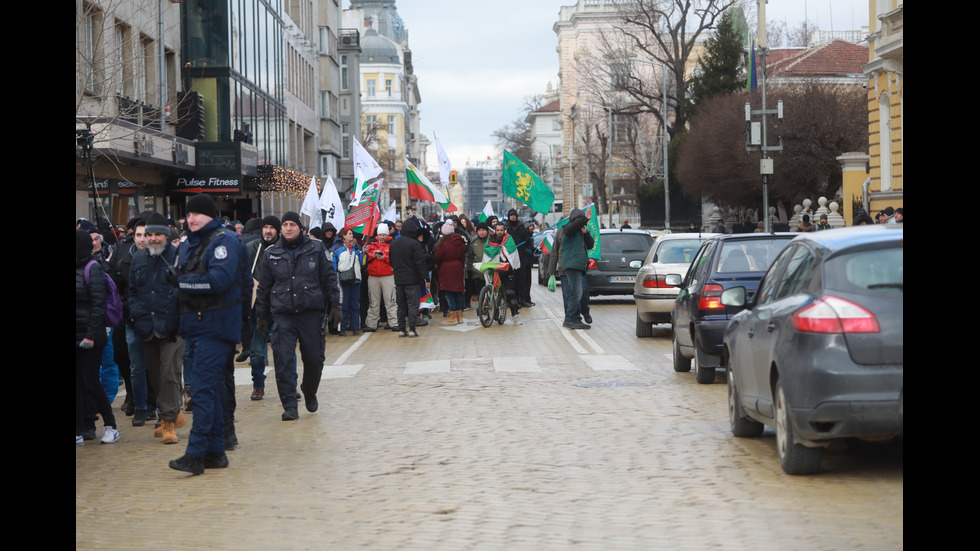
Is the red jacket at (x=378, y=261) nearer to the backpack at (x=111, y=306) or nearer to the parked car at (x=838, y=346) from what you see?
the backpack at (x=111, y=306)

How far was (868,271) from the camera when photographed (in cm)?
743

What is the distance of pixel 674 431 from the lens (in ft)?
33.0

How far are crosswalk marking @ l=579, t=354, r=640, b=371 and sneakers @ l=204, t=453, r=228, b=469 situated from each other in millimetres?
6711

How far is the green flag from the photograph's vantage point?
2553cm

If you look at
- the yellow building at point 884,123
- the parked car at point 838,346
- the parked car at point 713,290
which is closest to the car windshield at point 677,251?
the parked car at point 713,290

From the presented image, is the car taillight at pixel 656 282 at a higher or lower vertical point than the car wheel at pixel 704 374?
higher

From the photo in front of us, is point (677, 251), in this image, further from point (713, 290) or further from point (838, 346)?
point (838, 346)

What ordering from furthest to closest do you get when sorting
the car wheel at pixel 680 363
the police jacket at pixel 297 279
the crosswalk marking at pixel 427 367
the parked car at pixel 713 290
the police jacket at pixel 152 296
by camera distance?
1. the crosswalk marking at pixel 427 367
2. the car wheel at pixel 680 363
3. the parked car at pixel 713 290
4. the police jacket at pixel 297 279
5. the police jacket at pixel 152 296

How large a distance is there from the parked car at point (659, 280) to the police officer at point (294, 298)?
7292 millimetres

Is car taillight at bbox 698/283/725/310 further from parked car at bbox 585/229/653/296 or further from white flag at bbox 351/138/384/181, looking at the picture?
parked car at bbox 585/229/653/296

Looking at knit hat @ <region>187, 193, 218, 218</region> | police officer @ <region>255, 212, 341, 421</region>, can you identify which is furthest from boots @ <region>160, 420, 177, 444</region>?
knit hat @ <region>187, 193, 218, 218</region>

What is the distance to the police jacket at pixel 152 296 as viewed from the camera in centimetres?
1034
